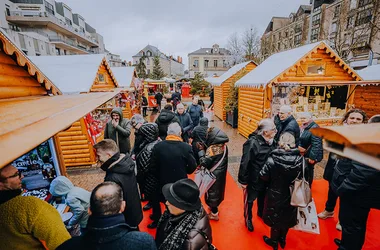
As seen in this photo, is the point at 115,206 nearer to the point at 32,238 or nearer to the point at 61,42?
the point at 32,238

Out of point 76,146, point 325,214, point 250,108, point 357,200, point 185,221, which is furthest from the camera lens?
point 250,108

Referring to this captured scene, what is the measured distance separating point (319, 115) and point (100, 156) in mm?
8500

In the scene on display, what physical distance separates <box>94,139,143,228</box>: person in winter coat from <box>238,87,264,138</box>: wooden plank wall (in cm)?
626

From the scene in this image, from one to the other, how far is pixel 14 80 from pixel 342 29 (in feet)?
95.1

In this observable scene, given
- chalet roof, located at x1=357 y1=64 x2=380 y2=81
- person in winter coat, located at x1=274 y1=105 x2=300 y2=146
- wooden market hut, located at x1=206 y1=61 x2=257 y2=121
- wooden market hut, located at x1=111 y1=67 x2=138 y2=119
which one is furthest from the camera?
wooden market hut, located at x1=111 y1=67 x2=138 y2=119

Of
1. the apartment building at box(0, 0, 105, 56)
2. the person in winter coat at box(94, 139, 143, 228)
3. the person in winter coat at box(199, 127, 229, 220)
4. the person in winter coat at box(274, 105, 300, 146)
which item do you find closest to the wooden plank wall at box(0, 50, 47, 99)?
the person in winter coat at box(94, 139, 143, 228)

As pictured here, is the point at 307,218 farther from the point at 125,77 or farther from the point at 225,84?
the point at 125,77

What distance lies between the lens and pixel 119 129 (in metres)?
4.80

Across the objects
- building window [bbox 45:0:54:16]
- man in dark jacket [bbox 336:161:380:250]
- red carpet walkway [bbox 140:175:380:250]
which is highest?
building window [bbox 45:0:54:16]

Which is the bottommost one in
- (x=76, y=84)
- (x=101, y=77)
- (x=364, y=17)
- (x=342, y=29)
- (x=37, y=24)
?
(x=76, y=84)

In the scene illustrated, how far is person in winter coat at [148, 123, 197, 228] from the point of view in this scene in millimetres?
3012

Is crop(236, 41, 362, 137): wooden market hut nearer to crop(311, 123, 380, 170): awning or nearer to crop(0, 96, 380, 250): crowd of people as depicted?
crop(0, 96, 380, 250): crowd of people

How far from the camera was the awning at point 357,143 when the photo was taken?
701 millimetres

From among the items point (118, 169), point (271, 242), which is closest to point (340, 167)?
point (271, 242)
